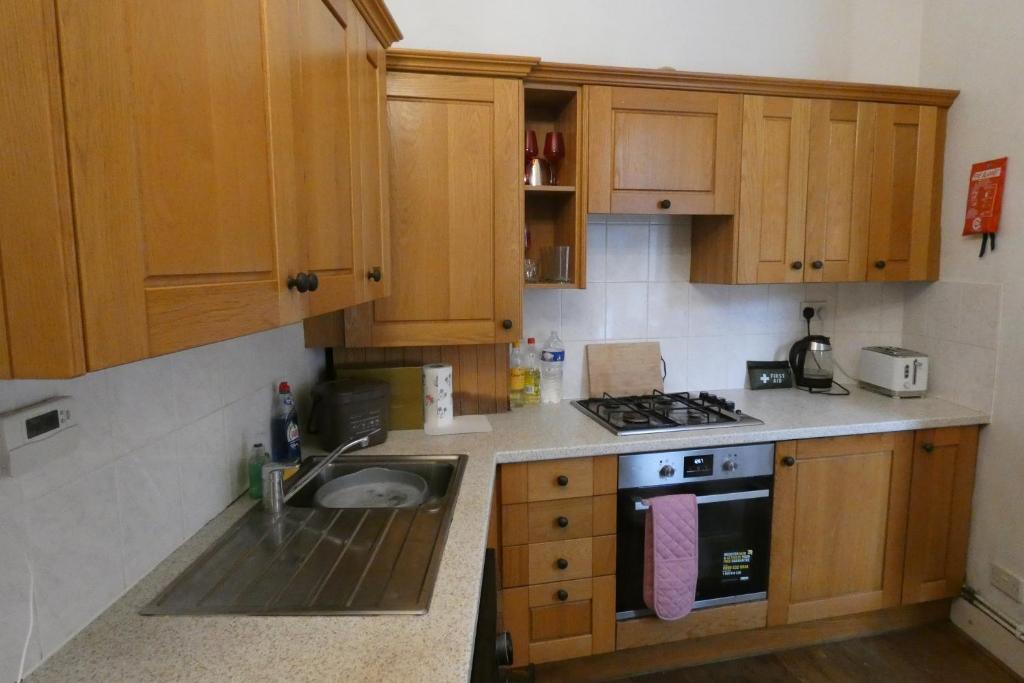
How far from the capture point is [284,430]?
5.00 feet

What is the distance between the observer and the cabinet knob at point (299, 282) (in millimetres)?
900

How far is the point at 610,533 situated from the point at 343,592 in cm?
106

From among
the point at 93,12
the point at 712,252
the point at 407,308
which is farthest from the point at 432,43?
the point at 93,12

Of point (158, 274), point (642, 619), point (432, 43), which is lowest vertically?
point (642, 619)

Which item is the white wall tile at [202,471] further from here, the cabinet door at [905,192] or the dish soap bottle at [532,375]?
the cabinet door at [905,192]

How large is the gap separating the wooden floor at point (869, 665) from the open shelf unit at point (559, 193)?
4.87 feet

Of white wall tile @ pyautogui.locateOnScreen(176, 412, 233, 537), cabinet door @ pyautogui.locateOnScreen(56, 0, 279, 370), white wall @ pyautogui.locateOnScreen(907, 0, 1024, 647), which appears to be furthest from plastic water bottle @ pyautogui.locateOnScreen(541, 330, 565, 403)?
white wall @ pyautogui.locateOnScreen(907, 0, 1024, 647)

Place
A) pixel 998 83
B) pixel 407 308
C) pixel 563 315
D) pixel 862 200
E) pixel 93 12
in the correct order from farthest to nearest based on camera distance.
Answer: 1. pixel 563 315
2. pixel 862 200
3. pixel 998 83
4. pixel 407 308
5. pixel 93 12

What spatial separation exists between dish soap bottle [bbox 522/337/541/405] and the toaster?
1.44 m

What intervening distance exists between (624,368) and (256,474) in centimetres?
148

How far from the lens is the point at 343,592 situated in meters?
0.98

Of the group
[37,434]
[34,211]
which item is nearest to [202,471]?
[37,434]

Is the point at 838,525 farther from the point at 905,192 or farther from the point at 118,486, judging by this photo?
the point at 118,486

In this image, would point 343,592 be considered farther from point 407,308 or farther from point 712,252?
point 712,252
